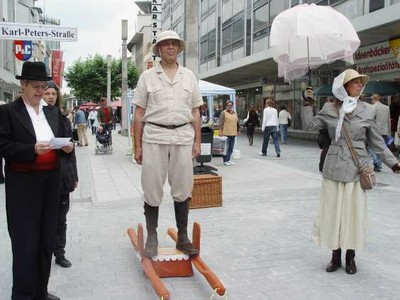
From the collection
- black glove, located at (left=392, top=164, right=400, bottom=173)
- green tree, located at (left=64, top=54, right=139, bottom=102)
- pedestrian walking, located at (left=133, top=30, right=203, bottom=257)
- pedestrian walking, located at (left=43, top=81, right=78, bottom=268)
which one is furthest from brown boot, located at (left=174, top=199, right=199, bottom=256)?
green tree, located at (left=64, top=54, right=139, bottom=102)

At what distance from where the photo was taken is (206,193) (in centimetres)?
752

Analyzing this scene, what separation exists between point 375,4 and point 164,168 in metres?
13.2

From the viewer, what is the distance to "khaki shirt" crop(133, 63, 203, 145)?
4.11m

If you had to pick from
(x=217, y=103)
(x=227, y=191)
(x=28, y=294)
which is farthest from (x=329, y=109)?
(x=217, y=103)

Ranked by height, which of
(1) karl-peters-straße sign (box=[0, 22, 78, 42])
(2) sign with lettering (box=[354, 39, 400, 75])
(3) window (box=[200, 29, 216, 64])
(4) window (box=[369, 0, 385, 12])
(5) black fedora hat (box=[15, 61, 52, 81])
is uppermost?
(3) window (box=[200, 29, 216, 64])

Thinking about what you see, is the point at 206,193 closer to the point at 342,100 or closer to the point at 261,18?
the point at 342,100

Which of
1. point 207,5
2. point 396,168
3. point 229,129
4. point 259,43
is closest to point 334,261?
point 396,168

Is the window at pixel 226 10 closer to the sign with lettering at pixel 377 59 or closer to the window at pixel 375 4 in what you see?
the sign with lettering at pixel 377 59

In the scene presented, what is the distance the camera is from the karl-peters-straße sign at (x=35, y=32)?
8164 millimetres

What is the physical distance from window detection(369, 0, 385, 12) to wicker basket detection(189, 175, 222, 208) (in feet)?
32.8

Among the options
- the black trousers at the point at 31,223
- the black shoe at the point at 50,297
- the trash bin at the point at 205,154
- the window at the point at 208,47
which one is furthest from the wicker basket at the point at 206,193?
the window at the point at 208,47

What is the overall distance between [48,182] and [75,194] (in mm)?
5550

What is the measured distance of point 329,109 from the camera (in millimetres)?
4641

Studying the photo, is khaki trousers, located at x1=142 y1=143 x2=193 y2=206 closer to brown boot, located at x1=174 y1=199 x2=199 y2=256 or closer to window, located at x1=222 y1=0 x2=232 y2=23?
brown boot, located at x1=174 y1=199 x2=199 y2=256
